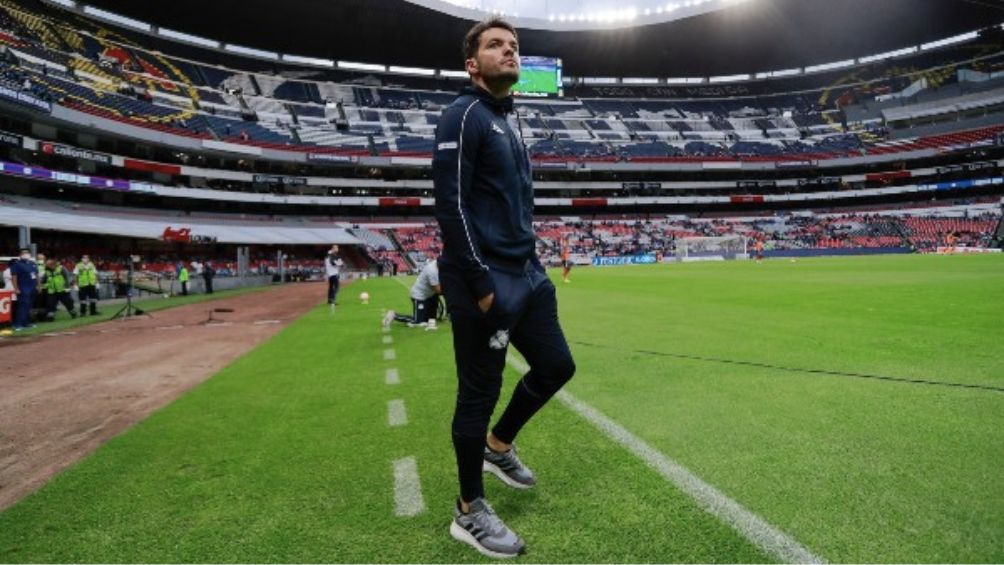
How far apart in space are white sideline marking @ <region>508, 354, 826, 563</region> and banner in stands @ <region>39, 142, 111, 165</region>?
47.0 m

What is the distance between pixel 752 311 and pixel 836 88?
77574mm

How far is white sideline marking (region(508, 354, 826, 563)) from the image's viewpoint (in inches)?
84.5

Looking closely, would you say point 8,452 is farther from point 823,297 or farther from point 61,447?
point 823,297

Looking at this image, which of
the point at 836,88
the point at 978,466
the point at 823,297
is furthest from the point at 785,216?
the point at 978,466

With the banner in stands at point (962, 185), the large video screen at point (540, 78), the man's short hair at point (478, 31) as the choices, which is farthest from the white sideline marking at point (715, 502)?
the banner in stands at point (962, 185)

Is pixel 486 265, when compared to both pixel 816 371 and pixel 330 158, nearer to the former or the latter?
pixel 816 371

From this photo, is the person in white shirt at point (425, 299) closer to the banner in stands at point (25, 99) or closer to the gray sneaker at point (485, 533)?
the gray sneaker at point (485, 533)

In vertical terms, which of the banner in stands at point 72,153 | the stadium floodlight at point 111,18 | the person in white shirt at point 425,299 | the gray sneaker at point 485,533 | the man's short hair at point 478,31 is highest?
the stadium floodlight at point 111,18

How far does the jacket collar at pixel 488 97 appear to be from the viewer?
2.64 m

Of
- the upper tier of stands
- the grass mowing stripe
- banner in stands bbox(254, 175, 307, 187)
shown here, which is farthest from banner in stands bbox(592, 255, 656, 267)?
the grass mowing stripe

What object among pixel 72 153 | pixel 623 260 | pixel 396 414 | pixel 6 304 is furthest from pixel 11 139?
pixel 623 260

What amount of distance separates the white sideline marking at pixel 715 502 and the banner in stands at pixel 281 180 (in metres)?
56.8

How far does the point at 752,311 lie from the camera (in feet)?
33.6

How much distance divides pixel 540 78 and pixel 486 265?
46815 mm
